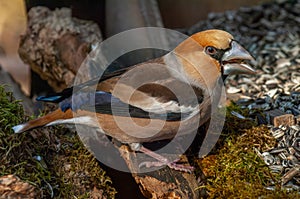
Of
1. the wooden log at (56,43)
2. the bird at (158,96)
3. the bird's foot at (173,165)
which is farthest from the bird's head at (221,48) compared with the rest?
the wooden log at (56,43)

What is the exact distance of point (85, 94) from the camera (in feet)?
10.4

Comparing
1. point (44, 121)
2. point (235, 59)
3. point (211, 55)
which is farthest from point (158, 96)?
point (44, 121)

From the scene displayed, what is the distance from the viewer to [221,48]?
123 inches

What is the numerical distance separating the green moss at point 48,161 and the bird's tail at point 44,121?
0.06m

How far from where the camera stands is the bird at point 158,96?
9.99ft

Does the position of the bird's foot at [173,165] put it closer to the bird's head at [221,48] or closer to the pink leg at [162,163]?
Answer: the pink leg at [162,163]

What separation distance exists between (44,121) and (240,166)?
1.24 meters

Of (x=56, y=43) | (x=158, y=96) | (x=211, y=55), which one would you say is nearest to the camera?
(x=158, y=96)

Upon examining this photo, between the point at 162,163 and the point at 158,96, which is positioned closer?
the point at 158,96

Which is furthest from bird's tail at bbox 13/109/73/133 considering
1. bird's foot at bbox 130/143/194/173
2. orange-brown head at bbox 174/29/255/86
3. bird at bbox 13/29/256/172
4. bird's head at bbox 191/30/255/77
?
bird's head at bbox 191/30/255/77

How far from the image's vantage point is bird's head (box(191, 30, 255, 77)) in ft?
10.2

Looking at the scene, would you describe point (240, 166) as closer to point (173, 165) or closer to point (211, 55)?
point (173, 165)

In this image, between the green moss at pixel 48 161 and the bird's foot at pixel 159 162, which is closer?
Result: the green moss at pixel 48 161

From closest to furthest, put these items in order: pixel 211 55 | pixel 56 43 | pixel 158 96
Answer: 1. pixel 158 96
2. pixel 211 55
3. pixel 56 43
